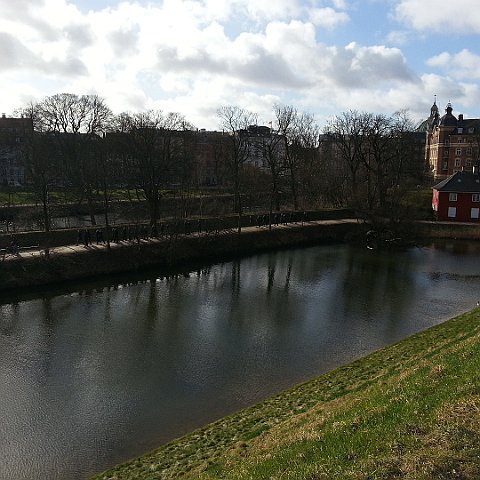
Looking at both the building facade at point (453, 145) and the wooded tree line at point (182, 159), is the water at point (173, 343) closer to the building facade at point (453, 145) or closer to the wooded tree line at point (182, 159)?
the wooded tree line at point (182, 159)

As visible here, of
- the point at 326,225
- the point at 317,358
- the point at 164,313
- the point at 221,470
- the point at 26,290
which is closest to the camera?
the point at 221,470

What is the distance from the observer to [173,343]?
17.3m

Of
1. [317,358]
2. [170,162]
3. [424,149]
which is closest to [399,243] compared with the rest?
[170,162]

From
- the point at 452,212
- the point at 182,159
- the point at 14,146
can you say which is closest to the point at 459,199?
the point at 452,212

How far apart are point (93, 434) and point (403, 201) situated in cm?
3952

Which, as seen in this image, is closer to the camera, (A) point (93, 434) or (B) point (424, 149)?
(A) point (93, 434)

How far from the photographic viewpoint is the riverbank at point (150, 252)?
82.1ft

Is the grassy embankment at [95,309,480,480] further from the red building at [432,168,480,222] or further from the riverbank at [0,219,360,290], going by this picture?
the red building at [432,168,480,222]

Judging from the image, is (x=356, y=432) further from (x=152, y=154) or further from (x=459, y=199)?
(x=459, y=199)

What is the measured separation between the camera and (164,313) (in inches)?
821

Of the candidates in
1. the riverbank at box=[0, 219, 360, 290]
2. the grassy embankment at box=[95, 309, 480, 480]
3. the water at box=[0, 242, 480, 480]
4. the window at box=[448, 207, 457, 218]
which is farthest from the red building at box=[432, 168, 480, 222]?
the grassy embankment at box=[95, 309, 480, 480]

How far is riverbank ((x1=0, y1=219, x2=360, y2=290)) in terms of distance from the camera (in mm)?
25016

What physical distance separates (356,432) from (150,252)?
23.3m

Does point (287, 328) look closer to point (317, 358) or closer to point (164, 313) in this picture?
point (317, 358)
